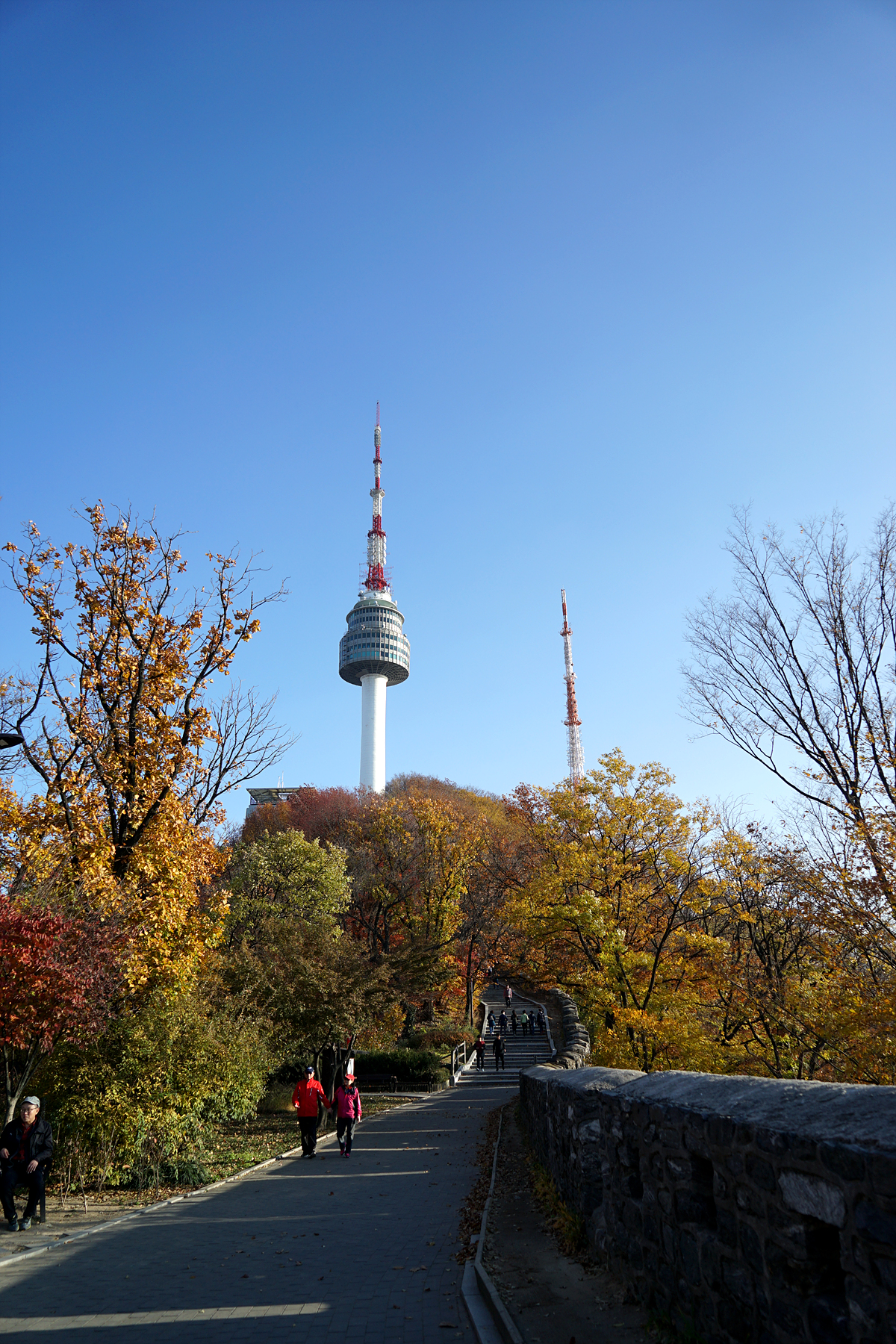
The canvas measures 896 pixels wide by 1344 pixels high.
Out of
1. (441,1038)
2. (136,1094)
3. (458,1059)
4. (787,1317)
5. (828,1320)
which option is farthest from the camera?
(441,1038)

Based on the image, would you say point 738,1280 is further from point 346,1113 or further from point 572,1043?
point 572,1043

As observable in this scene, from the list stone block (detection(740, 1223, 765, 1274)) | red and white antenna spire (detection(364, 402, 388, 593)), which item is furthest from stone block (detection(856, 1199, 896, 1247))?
red and white antenna spire (detection(364, 402, 388, 593))

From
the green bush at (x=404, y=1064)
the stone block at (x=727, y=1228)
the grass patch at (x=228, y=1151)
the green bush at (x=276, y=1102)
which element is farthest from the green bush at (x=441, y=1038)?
the stone block at (x=727, y=1228)

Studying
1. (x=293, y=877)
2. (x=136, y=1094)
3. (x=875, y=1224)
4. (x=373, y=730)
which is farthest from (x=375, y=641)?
(x=875, y=1224)

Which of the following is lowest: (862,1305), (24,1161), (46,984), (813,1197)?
(24,1161)

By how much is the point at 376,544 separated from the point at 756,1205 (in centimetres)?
11206

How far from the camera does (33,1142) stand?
334 inches

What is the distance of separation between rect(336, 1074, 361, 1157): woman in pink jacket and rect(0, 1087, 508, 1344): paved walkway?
247cm

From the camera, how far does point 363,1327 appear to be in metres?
5.37

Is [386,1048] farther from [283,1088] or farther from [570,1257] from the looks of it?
[570,1257]

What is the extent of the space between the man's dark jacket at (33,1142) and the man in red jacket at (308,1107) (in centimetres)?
524

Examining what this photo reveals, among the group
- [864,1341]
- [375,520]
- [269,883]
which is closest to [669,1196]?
[864,1341]

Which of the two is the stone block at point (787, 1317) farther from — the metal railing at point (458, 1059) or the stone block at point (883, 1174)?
the metal railing at point (458, 1059)

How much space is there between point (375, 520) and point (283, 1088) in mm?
94763
